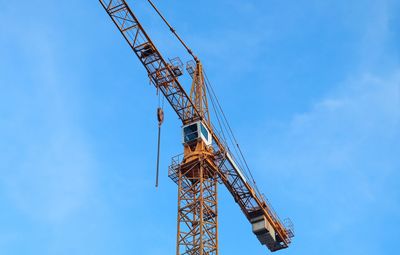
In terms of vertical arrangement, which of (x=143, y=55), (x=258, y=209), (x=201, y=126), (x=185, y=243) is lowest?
(x=185, y=243)

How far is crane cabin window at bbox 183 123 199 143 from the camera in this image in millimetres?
51094

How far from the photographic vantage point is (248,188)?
53906 millimetres

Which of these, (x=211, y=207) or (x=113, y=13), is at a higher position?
(x=113, y=13)

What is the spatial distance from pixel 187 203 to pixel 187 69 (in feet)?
35.6

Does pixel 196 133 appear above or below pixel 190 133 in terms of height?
below

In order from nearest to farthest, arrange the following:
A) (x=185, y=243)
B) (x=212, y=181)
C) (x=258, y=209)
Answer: (x=185, y=243), (x=212, y=181), (x=258, y=209)

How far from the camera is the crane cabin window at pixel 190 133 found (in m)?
51.1

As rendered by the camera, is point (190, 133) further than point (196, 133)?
Yes

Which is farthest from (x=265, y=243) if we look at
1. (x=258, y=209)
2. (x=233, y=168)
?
(x=233, y=168)

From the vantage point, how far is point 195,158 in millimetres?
49906

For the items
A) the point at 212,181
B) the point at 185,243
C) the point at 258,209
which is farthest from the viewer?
the point at 258,209

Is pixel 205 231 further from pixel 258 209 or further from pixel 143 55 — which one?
pixel 143 55

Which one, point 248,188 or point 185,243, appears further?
point 248,188

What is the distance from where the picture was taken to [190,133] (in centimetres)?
5144
